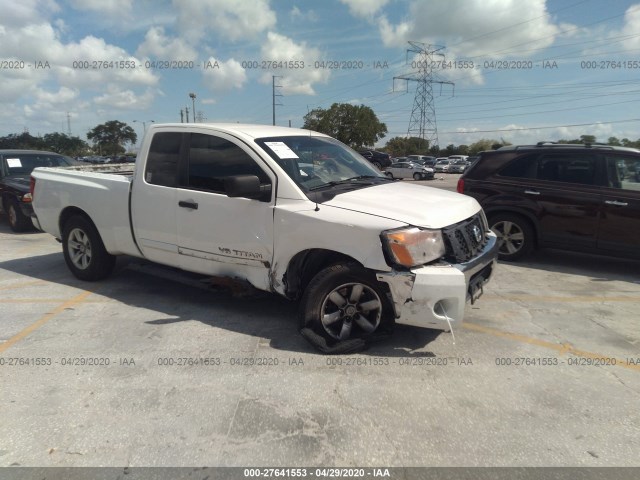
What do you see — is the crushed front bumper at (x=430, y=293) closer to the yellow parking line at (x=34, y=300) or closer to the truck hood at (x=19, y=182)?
the yellow parking line at (x=34, y=300)

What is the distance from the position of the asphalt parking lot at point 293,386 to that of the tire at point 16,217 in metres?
4.76

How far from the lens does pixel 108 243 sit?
5.42 m

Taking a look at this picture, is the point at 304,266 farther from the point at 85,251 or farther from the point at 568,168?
the point at 568,168

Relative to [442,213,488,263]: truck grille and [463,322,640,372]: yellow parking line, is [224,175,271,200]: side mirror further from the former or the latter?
[463,322,640,372]: yellow parking line

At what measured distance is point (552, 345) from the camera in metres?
4.14

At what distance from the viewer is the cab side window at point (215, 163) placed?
14.2ft

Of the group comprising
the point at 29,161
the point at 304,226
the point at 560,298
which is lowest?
the point at 560,298

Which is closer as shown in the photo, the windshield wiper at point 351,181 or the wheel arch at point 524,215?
the windshield wiper at point 351,181

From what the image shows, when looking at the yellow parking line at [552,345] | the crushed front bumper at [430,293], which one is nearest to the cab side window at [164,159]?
the crushed front bumper at [430,293]

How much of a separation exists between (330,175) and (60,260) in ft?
16.3

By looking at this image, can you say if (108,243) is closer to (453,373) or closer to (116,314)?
(116,314)

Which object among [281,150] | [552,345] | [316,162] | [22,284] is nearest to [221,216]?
[281,150]

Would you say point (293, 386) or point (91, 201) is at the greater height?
point (91, 201)

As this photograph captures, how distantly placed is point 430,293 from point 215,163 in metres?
2.41
